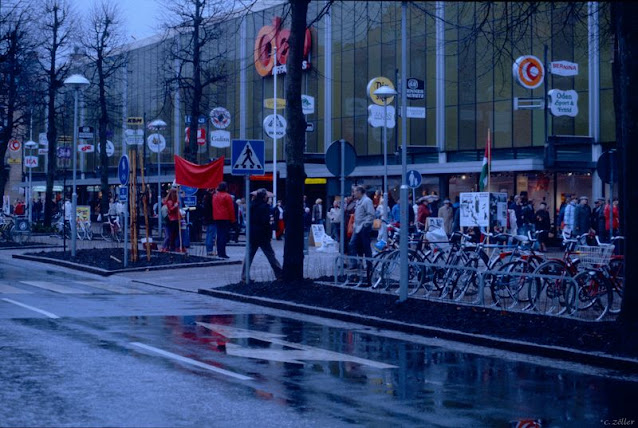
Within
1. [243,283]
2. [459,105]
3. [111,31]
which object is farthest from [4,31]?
[243,283]

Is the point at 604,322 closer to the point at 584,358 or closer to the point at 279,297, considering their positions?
the point at 584,358

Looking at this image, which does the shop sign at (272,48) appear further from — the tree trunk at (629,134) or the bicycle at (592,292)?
the tree trunk at (629,134)

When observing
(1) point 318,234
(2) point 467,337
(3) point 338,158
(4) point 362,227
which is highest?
(3) point 338,158

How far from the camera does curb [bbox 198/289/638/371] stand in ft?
39.3

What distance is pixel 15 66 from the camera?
135 ft

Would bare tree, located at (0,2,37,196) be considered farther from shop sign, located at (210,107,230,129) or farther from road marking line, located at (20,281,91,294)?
road marking line, located at (20,281,91,294)

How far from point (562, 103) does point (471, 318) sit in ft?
83.3

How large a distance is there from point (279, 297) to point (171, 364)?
794 centimetres

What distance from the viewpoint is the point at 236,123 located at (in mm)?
64125

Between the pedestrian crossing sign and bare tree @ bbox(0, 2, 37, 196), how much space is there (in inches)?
769

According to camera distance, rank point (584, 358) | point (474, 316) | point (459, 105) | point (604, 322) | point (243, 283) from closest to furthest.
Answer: point (584, 358), point (604, 322), point (474, 316), point (243, 283), point (459, 105)

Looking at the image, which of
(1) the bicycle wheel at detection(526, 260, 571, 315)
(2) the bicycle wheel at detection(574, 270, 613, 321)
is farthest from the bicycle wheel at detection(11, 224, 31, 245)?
(2) the bicycle wheel at detection(574, 270, 613, 321)

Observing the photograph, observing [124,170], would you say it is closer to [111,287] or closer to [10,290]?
[111,287]

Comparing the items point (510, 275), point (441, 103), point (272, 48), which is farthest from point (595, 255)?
point (272, 48)
